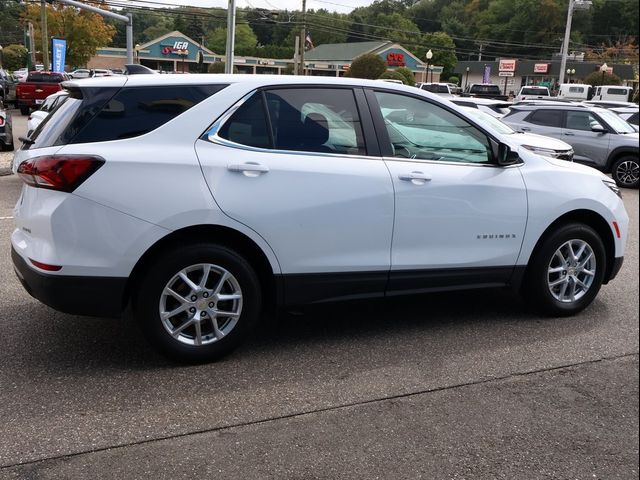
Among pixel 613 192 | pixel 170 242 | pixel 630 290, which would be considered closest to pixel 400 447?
pixel 170 242

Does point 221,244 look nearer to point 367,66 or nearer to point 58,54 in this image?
point 367,66

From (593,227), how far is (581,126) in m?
10.6

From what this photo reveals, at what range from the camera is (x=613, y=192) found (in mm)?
5008

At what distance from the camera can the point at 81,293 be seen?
3.59 meters

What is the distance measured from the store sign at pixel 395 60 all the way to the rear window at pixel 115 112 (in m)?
24.4

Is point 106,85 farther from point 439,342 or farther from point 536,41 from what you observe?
point 439,342

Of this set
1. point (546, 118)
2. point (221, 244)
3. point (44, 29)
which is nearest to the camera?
point (221, 244)

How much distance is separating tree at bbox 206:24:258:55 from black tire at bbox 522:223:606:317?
23359 millimetres

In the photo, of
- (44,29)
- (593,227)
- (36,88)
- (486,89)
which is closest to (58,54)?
(44,29)

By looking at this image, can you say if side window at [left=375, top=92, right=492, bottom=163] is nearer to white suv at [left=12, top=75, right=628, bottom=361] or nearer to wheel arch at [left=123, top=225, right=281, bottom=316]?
white suv at [left=12, top=75, right=628, bottom=361]

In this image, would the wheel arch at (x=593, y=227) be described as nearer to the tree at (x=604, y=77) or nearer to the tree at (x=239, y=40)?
the tree at (x=604, y=77)

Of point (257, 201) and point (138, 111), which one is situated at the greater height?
point (138, 111)

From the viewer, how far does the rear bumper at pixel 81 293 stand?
11.7 ft

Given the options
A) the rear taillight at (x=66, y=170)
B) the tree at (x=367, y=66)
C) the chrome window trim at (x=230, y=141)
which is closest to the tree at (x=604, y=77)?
the chrome window trim at (x=230, y=141)
